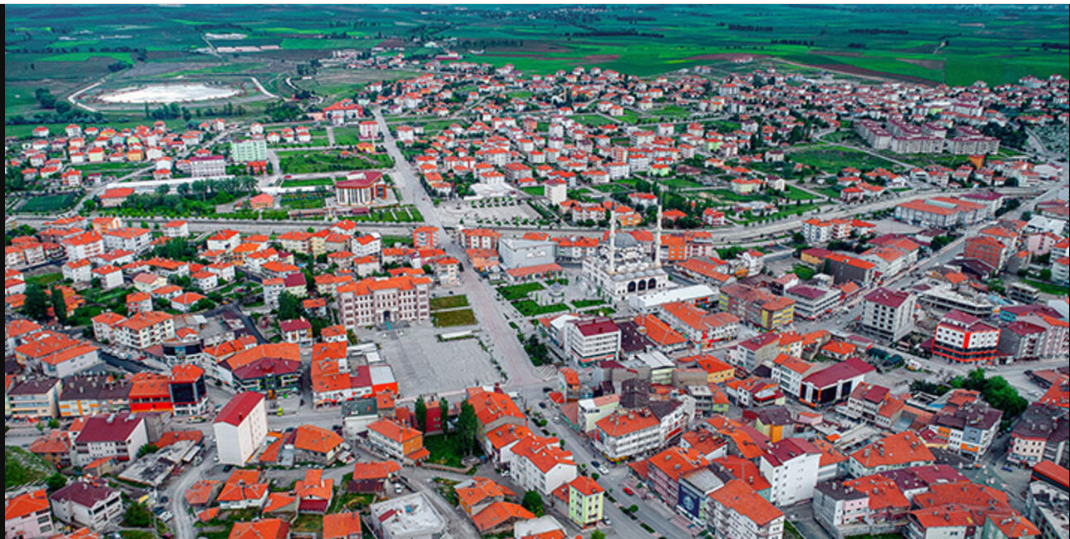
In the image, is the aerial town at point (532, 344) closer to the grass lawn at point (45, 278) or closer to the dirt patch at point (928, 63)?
the grass lawn at point (45, 278)

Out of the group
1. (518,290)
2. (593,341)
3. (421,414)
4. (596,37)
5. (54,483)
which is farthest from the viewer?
(596,37)

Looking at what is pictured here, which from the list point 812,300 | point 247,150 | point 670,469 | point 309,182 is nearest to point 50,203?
point 247,150

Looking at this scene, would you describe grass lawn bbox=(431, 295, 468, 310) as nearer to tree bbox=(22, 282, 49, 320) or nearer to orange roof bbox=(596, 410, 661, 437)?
orange roof bbox=(596, 410, 661, 437)

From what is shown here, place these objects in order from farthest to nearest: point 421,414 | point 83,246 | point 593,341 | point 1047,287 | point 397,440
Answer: point 83,246 → point 1047,287 → point 593,341 → point 421,414 → point 397,440

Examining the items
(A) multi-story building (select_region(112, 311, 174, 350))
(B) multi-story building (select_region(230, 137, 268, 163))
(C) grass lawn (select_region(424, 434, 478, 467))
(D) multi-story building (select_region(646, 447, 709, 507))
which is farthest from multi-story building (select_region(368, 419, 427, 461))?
(B) multi-story building (select_region(230, 137, 268, 163))

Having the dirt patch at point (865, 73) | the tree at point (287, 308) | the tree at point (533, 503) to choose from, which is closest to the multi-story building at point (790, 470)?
the tree at point (533, 503)

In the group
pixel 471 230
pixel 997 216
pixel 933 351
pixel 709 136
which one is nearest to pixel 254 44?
pixel 709 136

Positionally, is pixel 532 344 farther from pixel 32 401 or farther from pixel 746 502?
pixel 32 401

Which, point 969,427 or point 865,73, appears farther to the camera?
point 865,73
